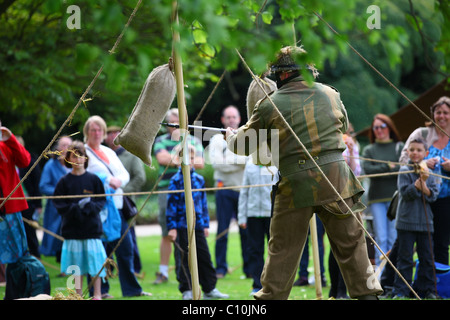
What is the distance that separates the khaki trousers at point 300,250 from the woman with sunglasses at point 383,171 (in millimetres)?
3023

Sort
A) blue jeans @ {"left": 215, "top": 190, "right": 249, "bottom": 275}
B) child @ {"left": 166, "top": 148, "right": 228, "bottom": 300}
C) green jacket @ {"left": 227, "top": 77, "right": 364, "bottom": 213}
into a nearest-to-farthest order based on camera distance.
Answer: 1. green jacket @ {"left": 227, "top": 77, "right": 364, "bottom": 213}
2. child @ {"left": 166, "top": 148, "right": 228, "bottom": 300}
3. blue jeans @ {"left": 215, "top": 190, "right": 249, "bottom": 275}

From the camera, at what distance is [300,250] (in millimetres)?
4355

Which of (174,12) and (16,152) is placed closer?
(174,12)

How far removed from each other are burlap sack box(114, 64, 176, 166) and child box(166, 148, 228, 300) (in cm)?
199

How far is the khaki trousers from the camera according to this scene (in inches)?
170

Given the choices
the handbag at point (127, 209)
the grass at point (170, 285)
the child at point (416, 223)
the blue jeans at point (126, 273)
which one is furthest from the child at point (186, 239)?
the child at point (416, 223)

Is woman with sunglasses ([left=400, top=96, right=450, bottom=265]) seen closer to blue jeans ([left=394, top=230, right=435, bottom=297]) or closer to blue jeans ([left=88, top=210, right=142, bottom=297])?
blue jeans ([left=394, top=230, right=435, bottom=297])

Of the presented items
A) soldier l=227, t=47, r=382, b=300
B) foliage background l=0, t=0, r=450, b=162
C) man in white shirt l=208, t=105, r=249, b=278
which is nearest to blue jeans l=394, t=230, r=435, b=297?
foliage background l=0, t=0, r=450, b=162

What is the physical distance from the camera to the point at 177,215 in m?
6.55

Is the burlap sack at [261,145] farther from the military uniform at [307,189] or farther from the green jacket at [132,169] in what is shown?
the green jacket at [132,169]

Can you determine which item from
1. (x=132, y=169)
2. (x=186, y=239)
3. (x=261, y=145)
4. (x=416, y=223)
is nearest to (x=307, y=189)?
(x=261, y=145)

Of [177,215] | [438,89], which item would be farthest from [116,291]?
[438,89]
